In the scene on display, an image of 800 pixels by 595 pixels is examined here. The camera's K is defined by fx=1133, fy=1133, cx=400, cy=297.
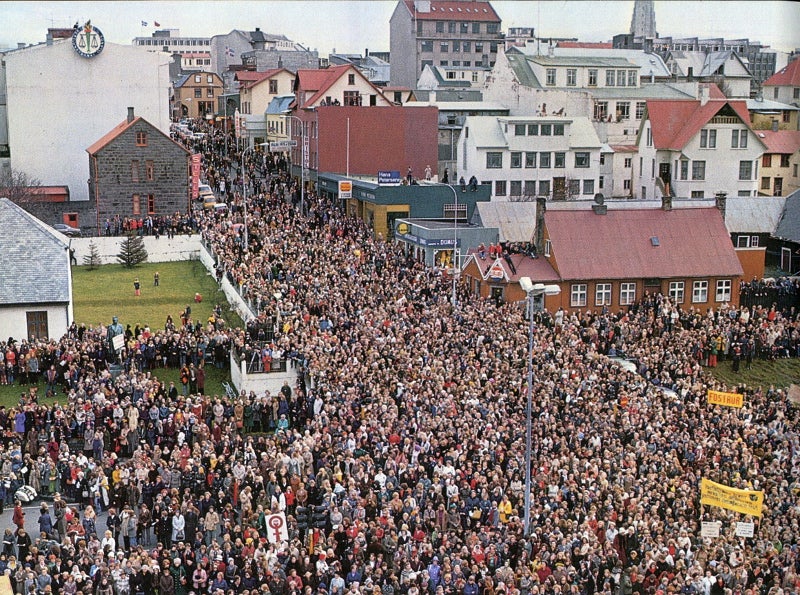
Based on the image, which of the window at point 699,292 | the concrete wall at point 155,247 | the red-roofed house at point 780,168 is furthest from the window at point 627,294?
the red-roofed house at point 780,168

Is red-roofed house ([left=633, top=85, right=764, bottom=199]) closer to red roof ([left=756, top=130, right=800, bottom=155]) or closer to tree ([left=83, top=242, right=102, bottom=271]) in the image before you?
red roof ([left=756, top=130, right=800, bottom=155])

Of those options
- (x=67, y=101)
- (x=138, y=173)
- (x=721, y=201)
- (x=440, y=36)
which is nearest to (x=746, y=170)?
(x=721, y=201)

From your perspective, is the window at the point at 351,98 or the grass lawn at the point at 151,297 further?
the window at the point at 351,98

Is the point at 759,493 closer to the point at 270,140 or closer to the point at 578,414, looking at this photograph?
the point at 578,414

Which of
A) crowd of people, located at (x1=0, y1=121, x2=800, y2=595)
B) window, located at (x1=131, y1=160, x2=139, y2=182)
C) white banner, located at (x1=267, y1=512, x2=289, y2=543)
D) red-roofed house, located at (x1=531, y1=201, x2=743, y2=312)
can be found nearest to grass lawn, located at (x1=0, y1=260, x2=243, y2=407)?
crowd of people, located at (x1=0, y1=121, x2=800, y2=595)

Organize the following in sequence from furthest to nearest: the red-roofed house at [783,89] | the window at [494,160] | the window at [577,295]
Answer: the red-roofed house at [783,89], the window at [494,160], the window at [577,295]

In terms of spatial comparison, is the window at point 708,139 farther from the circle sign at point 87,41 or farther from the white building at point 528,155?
the circle sign at point 87,41

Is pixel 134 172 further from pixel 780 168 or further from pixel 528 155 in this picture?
pixel 780 168
